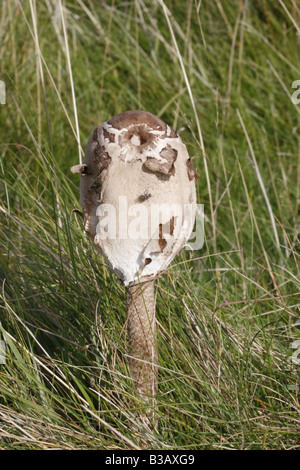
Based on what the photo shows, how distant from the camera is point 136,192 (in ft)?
4.45

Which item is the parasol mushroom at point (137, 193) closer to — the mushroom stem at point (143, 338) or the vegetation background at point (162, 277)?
the mushroom stem at point (143, 338)

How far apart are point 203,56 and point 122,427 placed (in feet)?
7.62

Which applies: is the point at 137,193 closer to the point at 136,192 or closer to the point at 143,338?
the point at 136,192

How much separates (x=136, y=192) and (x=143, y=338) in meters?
0.44

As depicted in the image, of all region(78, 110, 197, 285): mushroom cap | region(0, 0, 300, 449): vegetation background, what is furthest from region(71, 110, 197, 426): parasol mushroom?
region(0, 0, 300, 449): vegetation background

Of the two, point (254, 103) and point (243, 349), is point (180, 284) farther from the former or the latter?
point (254, 103)

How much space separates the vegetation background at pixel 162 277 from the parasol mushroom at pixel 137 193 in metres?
0.33

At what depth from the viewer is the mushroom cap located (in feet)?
4.45

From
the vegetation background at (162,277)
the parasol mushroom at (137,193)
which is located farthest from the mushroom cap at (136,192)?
the vegetation background at (162,277)

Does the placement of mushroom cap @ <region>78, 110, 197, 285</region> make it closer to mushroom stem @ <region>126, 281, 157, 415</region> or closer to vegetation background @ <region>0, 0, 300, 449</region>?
mushroom stem @ <region>126, 281, 157, 415</region>

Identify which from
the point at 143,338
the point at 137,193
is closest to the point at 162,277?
the point at 143,338

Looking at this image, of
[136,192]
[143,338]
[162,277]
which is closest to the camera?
[136,192]

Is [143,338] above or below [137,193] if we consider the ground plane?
below
